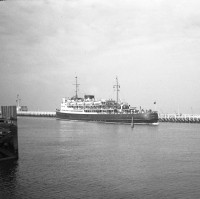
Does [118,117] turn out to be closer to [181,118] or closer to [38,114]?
[181,118]

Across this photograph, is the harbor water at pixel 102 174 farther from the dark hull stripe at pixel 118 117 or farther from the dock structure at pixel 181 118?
the dock structure at pixel 181 118

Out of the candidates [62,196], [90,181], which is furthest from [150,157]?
[62,196]

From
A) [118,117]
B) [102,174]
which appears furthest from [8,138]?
[118,117]

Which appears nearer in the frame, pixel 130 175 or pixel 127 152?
pixel 130 175

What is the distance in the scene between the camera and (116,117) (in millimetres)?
95312

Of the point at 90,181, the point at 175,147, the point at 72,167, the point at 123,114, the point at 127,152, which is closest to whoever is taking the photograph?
the point at 90,181

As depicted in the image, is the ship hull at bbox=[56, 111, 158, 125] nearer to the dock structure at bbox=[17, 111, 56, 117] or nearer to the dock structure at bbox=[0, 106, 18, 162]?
the dock structure at bbox=[17, 111, 56, 117]

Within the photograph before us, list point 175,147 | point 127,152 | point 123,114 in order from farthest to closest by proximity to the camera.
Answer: point 123,114
point 175,147
point 127,152

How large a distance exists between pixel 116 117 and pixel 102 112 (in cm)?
895

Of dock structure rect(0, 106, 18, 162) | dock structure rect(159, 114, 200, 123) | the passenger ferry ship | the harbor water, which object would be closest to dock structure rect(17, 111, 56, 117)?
the passenger ferry ship

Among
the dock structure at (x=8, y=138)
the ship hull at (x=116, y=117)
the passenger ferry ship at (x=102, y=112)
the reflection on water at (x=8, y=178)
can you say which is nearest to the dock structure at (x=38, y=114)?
the passenger ferry ship at (x=102, y=112)

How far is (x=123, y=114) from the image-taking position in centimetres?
9288

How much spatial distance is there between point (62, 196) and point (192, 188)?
8894 mm

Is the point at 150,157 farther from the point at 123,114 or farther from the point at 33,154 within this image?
the point at 123,114
